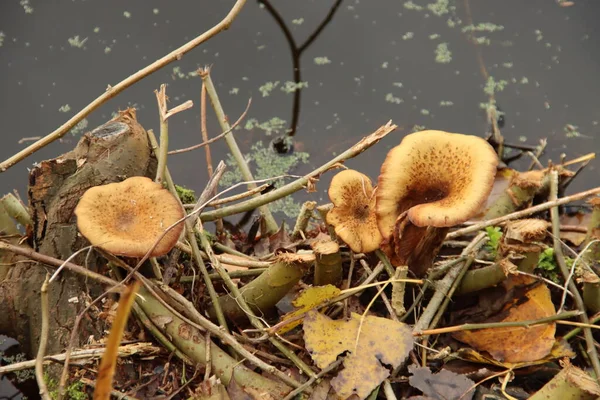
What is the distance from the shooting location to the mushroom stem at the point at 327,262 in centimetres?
160

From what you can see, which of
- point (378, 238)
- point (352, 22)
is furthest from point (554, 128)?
point (378, 238)

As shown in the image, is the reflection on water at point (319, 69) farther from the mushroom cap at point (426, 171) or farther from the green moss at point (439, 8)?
the mushroom cap at point (426, 171)

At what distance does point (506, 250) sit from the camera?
170 centimetres

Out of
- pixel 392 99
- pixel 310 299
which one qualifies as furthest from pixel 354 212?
pixel 392 99

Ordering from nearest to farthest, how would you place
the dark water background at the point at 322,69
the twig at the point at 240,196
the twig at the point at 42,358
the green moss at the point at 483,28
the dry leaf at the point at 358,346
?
1. the twig at the point at 42,358
2. the dry leaf at the point at 358,346
3. the twig at the point at 240,196
4. the dark water background at the point at 322,69
5. the green moss at the point at 483,28

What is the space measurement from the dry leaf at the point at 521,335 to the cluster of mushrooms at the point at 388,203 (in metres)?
0.32

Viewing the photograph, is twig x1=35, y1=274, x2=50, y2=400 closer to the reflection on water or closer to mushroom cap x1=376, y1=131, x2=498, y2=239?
mushroom cap x1=376, y1=131, x2=498, y2=239

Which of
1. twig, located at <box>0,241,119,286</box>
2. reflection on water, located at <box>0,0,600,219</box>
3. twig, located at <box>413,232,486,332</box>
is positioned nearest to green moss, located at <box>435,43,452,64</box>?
reflection on water, located at <box>0,0,600,219</box>

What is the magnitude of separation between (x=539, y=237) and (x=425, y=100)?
1.44 m

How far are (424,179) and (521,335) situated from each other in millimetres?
593

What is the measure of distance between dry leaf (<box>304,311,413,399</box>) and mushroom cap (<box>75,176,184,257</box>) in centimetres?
48

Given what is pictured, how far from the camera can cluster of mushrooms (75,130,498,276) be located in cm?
145

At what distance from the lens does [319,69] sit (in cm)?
299

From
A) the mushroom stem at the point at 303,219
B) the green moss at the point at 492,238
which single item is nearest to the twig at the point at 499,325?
the green moss at the point at 492,238
